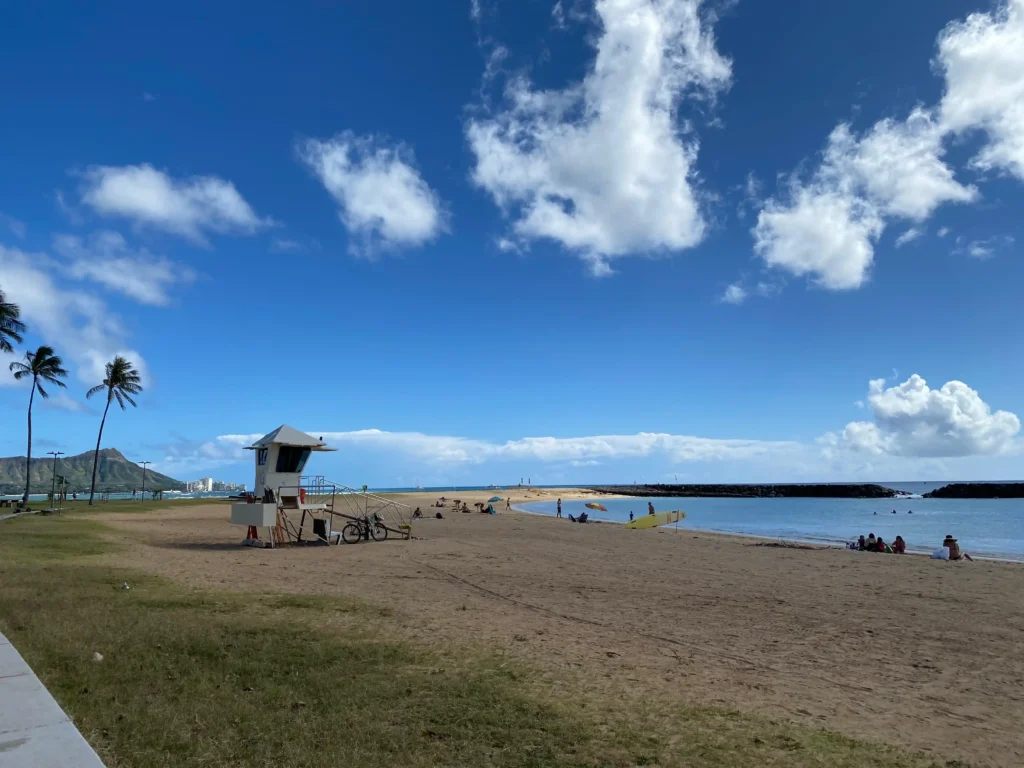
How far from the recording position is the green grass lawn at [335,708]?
15.7 ft

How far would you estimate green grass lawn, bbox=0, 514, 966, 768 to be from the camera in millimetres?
4789

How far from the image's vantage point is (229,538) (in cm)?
2775

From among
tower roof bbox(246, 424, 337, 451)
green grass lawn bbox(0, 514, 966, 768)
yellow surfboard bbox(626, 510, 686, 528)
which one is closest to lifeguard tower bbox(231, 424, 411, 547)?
tower roof bbox(246, 424, 337, 451)

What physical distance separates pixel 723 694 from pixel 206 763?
16.5ft

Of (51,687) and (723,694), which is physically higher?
(51,687)

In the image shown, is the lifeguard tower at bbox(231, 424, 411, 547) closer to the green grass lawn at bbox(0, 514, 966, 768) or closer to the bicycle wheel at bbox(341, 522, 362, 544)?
the bicycle wheel at bbox(341, 522, 362, 544)

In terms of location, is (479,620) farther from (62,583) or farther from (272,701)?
(62,583)

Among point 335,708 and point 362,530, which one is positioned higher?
point 362,530

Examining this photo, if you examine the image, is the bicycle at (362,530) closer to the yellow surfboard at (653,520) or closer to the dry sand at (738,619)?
the dry sand at (738,619)

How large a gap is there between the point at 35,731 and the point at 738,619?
33.2 feet

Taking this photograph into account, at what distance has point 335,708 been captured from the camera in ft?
18.6

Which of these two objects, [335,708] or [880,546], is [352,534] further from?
[335,708]

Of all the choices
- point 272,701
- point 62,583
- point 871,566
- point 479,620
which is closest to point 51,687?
point 272,701

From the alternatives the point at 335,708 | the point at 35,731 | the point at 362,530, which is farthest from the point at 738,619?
the point at 362,530
